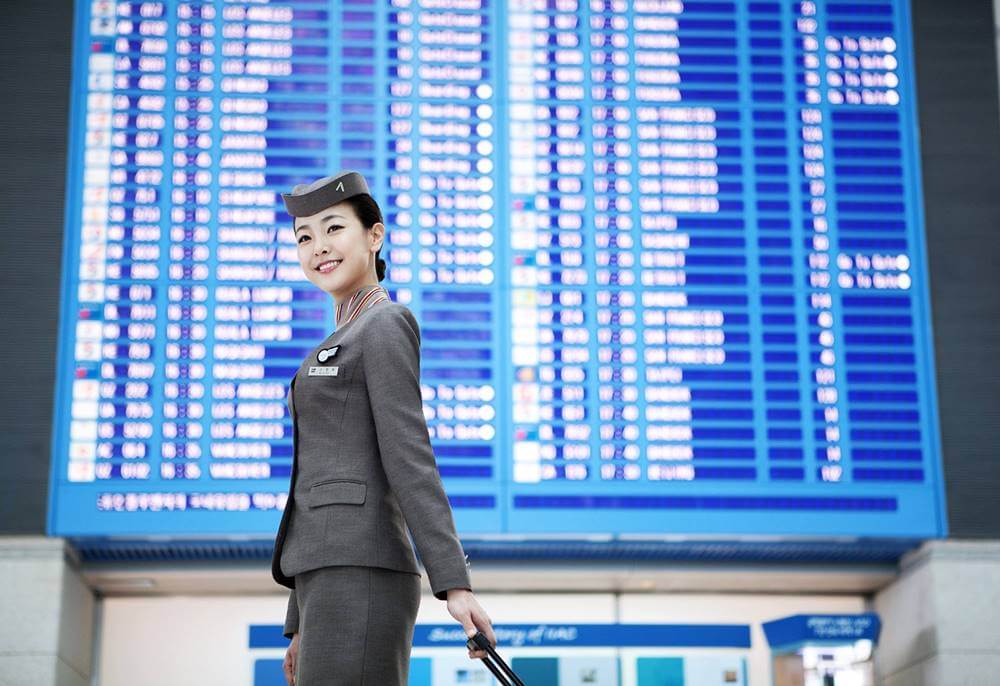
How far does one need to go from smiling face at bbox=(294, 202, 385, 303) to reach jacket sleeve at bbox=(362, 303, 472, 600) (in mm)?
141

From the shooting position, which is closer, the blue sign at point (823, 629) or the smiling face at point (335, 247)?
the smiling face at point (335, 247)

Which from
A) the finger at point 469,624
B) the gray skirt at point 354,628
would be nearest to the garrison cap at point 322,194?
the gray skirt at point 354,628

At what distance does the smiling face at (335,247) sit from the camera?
2.50m

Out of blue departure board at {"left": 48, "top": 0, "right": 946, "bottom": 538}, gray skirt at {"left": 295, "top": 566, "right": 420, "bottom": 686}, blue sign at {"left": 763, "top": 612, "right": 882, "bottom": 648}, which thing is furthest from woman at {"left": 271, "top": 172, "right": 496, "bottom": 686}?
blue sign at {"left": 763, "top": 612, "right": 882, "bottom": 648}

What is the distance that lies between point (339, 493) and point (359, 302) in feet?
1.25

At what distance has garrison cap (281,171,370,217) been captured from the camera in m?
2.49

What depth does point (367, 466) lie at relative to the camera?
2.31 m

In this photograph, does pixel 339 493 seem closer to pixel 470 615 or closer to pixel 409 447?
pixel 409 447

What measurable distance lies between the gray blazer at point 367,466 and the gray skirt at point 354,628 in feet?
0.08

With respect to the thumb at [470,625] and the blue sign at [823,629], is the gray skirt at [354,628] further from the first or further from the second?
the blue sign at [823,629]

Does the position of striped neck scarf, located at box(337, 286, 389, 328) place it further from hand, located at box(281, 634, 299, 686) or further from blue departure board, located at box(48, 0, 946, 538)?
blue departure board, located at box(48, 0, 946, 538)

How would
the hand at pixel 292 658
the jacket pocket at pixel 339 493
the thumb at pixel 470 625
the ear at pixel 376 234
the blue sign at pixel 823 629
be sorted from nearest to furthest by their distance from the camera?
the thumb at pixel 470 625 → the jacket pocket at pixel 339 493 → the hand at pixel 292 658 → the ear at pixel 376 234 → the blue sign at pixel 823 629

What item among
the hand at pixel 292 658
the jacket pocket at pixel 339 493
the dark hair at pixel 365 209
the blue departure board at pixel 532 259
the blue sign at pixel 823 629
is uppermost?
the blue departure board at pixel 532 259

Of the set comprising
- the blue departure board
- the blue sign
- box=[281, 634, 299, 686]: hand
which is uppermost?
the blue departure board
